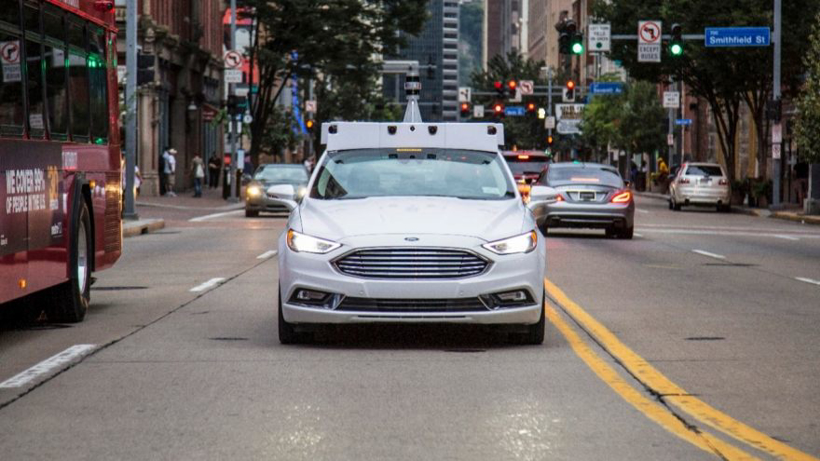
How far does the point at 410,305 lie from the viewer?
11.0 metres

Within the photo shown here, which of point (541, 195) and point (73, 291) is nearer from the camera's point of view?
point (541, 195)

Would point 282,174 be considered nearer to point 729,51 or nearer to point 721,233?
point 721,233

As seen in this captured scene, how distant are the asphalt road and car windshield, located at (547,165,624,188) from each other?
12003 mm

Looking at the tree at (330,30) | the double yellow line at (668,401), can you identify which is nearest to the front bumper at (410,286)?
the double yellow line at (668,401)

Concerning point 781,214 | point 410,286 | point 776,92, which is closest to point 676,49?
point 781,214

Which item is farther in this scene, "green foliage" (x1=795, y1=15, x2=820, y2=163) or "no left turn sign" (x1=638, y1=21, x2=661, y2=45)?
"no left turn sign" (x1=638, y1=21, x2=661, y2=45)

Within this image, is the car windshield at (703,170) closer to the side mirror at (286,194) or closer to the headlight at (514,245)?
the side mirror at (286,194)

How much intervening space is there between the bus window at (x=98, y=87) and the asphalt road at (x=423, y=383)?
170 cm

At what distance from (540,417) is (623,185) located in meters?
21.8

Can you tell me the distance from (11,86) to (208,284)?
21.7 ft

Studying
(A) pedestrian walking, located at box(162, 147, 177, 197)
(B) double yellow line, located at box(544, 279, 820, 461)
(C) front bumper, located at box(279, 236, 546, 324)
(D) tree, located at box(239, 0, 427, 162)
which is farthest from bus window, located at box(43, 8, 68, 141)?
(A) pedestrian walking, located at box(162, 147, 177, 197)

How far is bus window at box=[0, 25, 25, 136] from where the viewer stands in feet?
37.1

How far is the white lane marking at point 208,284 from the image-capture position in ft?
56.4

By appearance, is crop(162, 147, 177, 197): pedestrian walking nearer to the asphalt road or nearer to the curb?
the curb
